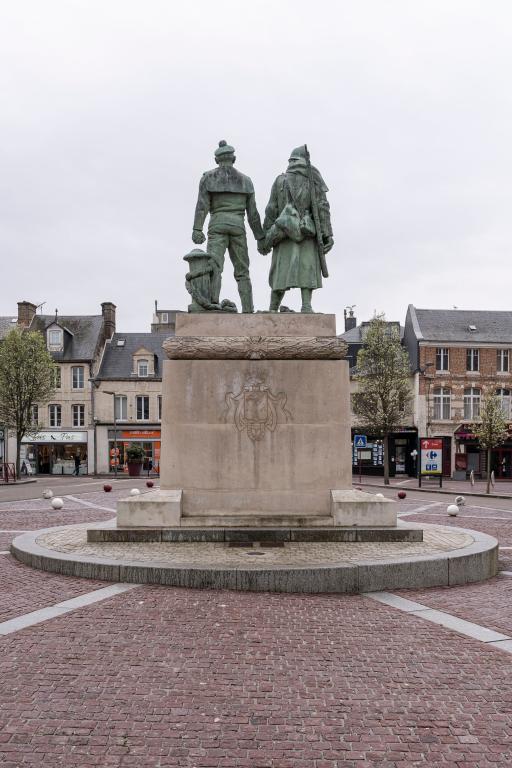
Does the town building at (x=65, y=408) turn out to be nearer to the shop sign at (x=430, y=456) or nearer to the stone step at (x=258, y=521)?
the shop sign at (x=430, y=456)

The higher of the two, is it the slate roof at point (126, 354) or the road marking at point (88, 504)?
the slate roof at point (126, 354)

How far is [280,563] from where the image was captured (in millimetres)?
7984

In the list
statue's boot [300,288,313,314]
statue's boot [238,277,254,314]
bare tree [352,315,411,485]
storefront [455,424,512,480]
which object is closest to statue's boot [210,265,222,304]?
statue's boot [238,277,254,314]

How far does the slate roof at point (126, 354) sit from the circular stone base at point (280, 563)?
4228cm

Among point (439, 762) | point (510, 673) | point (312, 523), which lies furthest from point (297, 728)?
point (312, 523)

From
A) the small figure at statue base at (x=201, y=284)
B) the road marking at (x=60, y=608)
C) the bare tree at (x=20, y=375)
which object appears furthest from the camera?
the bare tree at (x=20, y=375)

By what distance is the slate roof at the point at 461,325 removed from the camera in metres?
47.3

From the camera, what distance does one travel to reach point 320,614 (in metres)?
6.61

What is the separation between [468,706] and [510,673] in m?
0.81

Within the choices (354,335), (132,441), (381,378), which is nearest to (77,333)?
(132,441)

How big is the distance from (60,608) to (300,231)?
23.9ft

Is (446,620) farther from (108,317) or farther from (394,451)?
(108,317)

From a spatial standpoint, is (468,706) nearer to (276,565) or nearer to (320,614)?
(320,614)

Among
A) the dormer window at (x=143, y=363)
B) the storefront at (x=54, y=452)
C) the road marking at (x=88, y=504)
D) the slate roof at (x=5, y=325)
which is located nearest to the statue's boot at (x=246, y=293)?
the road marking at (x=88, y=504)
